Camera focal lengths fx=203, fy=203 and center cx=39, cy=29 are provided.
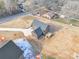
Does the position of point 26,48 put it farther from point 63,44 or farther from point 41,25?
point 41,25

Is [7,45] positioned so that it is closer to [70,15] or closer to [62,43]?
[62,43]

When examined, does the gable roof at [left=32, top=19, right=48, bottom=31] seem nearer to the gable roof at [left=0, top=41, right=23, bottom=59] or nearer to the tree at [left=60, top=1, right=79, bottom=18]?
the tree at [left=60, top=1, right=79, bottom=18]

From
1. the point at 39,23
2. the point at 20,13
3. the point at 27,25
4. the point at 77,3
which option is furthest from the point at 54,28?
the point at 20,13

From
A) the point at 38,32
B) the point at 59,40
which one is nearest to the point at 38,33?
the point at 38,32

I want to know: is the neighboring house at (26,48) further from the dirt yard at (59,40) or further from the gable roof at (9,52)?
the gable roof at (9,52)

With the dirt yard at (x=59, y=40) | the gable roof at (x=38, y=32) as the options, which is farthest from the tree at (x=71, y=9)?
the gable roof at (x=38, y=32)
